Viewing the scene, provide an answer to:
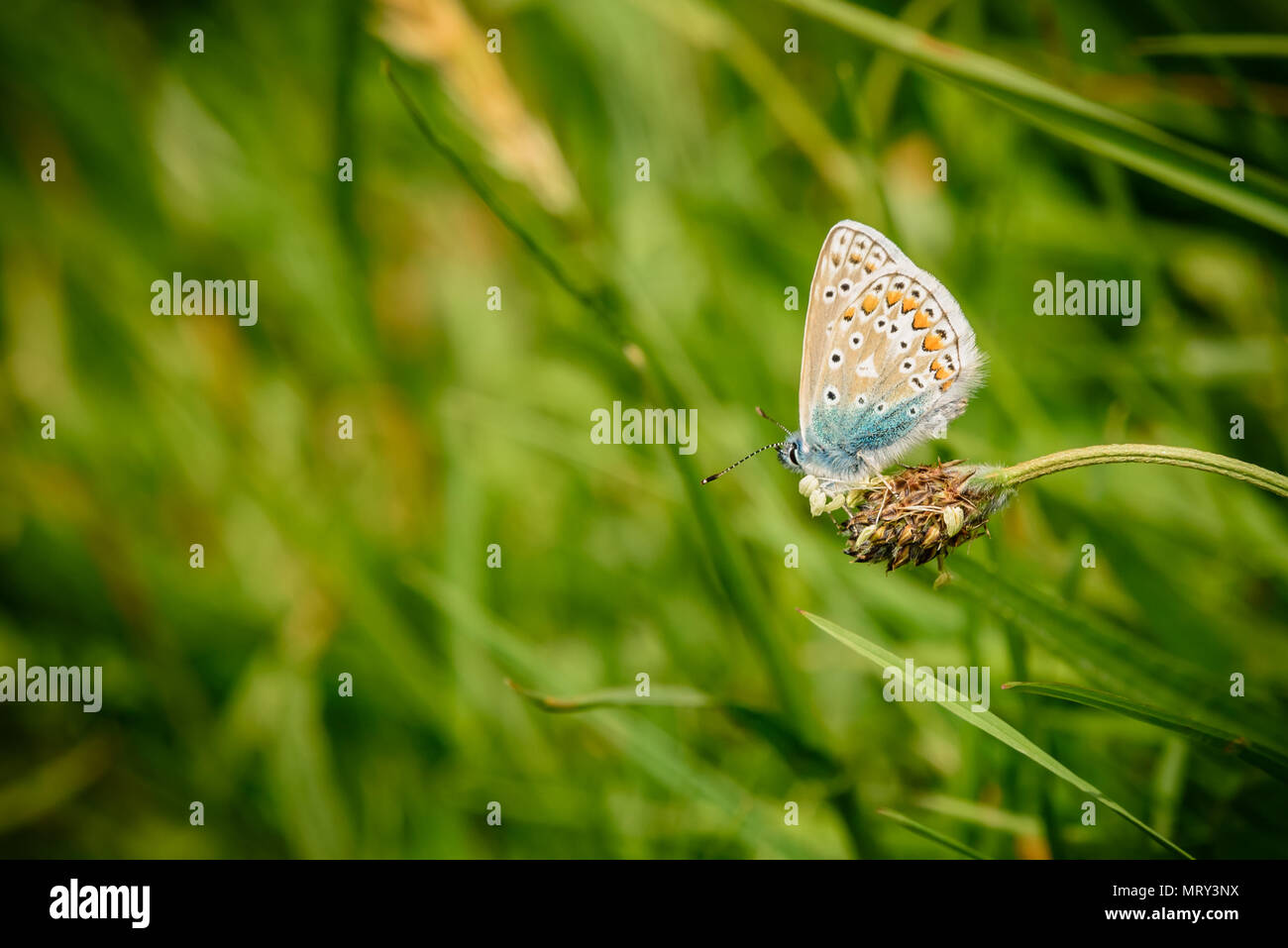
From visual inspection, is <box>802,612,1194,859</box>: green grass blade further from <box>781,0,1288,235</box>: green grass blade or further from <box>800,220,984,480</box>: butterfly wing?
<box>781,0,1288,235</box>: green grass blade

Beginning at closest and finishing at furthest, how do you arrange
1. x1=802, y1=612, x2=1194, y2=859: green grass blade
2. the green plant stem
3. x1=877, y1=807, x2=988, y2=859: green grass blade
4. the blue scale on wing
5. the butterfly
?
the green plant stem, x1=802, y1=612, x2=1194, y2=859: green grass blade, x1=877, y1=807, x2=988, y2=859: green grass blade, the butterfly, the blue scale on wing

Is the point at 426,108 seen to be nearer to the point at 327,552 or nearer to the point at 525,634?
the point at 327,552

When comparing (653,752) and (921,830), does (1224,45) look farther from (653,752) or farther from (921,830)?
(653,752)

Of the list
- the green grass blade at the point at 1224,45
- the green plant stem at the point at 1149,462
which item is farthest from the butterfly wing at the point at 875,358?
the green grass blade at the point at 1224,45

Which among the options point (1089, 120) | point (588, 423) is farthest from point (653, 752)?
point (588, 423)

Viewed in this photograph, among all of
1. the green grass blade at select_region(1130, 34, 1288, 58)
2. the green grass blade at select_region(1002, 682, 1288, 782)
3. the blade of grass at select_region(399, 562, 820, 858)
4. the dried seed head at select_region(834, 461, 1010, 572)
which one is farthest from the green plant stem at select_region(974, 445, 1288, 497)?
the green grass blade at select_region(1130, 34, 1288, 58)

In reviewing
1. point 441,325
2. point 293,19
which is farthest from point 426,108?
point 293,19
